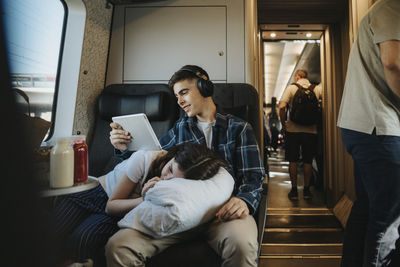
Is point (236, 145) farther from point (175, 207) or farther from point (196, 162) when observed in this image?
point (175, 207)

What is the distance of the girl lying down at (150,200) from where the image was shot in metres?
0.89

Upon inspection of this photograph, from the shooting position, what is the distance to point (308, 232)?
228cm

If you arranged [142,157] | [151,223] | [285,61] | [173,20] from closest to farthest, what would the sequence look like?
[151,223], [142,157], [173,20], [285,61]

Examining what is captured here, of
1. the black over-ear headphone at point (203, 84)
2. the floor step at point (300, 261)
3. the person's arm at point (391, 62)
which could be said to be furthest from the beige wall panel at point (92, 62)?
the person's arm at point (391, 62)

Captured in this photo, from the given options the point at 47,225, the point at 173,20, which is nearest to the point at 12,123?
the point at 47,225

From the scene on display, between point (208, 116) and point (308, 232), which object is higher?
point (208, 116)

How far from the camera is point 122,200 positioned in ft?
3.64

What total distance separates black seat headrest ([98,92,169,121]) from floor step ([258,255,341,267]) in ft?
4.31

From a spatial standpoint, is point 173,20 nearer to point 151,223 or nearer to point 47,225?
point 151,223

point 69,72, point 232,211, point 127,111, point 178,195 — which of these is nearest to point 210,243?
point 232,211

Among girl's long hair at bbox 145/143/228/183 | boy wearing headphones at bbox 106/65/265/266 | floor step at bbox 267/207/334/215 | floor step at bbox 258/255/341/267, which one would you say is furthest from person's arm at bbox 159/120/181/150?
floor step at bbox 267/207/334/215

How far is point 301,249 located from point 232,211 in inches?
52.2

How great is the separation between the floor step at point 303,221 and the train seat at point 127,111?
153cm

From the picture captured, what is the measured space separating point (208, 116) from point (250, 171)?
0.45 meters
